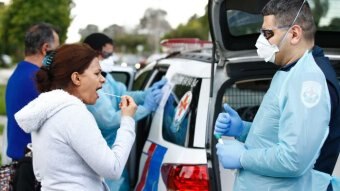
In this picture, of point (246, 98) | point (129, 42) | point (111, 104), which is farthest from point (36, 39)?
point (129, 42)

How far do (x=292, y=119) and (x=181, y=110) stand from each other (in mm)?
1450

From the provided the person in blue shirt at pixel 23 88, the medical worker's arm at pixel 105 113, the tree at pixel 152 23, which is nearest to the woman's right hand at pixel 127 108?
the medical worker's arm at pixel 105 113

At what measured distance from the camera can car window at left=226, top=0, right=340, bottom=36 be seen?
3.56m

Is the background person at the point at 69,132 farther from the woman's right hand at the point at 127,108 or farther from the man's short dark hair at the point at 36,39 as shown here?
the man's short dark hair at the point at 36,39

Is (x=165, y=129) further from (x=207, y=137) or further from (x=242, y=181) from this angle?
(x=242, y=181)

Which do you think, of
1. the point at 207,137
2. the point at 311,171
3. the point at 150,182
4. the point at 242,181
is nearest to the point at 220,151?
the point at 242,181

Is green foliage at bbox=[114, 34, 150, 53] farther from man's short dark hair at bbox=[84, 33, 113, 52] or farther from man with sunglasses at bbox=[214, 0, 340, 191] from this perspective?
man with sunglasses at bbox=[214, 0, 340, 191]

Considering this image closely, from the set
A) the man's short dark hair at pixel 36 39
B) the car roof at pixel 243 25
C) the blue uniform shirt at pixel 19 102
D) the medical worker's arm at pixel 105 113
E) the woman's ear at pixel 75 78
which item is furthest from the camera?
the man's short dark hair at pixel 36 39

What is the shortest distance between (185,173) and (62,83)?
3.13ft

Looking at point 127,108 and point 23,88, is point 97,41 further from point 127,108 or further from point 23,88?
point 127,108

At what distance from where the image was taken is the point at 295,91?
7.32 ft

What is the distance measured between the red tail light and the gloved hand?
0.45m

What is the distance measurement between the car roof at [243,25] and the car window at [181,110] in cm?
31

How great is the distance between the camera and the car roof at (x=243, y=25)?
3307mm
